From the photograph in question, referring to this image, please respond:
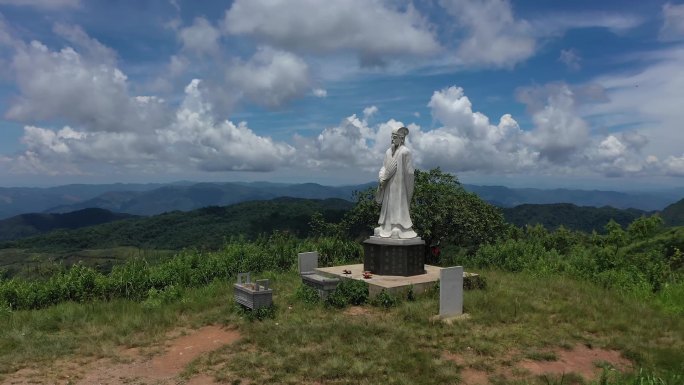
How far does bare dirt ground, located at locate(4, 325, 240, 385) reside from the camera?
7.78 m

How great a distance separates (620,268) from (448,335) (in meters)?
8.96

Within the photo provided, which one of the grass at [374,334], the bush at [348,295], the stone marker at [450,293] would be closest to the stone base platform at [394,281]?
the bush at [348,295]

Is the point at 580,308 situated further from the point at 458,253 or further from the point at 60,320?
the point at 60,320

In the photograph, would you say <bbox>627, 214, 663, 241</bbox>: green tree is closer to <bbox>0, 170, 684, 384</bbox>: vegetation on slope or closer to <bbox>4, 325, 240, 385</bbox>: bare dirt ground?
<bbox>0, 170, 684, 384</bbox>: vegetation on slope

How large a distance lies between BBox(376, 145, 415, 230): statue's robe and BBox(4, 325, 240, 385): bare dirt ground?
18.1ft

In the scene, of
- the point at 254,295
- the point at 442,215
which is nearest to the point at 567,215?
the point at 442,215

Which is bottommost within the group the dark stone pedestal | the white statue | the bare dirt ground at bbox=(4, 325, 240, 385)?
the bare dirt ground at bbox=(4, 325, 240, 385)

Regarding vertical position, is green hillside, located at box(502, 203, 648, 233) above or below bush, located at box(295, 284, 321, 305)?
below

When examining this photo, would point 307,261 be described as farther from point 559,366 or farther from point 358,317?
point 559,366

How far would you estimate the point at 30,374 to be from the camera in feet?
26.2

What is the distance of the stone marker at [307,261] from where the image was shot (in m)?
14.9

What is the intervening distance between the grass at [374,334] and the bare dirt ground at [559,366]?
0.35ft

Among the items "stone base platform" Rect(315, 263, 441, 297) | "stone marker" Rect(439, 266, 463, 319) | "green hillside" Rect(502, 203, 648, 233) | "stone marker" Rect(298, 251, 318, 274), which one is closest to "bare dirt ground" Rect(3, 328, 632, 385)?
"stone marker" Rect(439, 266, 463, 319)

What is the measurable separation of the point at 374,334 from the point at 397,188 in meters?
5.31
